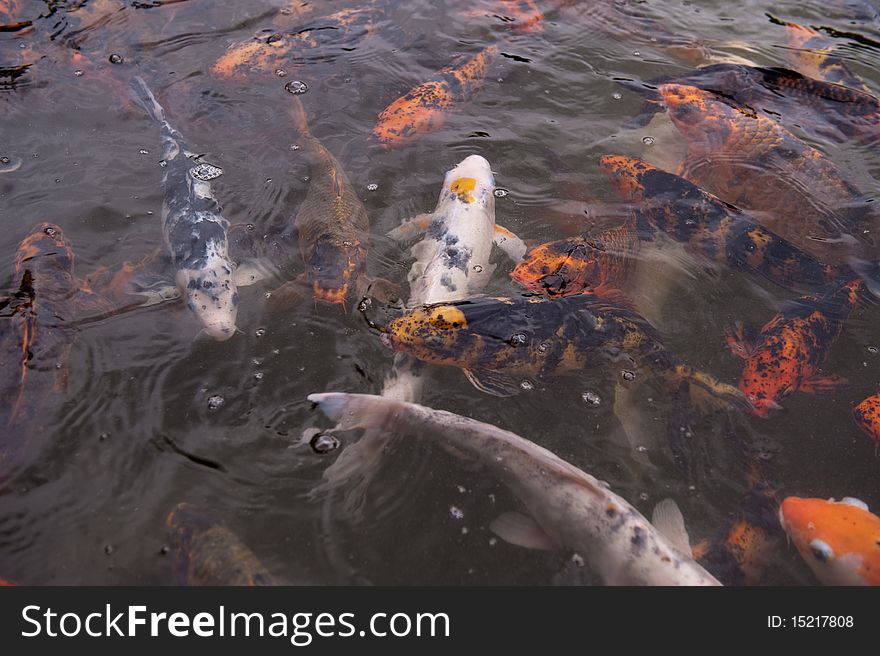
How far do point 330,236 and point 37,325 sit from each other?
6.92ft

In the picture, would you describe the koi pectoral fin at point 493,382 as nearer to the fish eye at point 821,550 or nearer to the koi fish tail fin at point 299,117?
the fish eye at point 821,550

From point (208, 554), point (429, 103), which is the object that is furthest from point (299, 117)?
point (208, 554)

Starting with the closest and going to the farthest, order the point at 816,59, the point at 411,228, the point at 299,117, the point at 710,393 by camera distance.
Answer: the point at 710,393 → the point at 411,228 → the point at 299,117 → the point at 816,59

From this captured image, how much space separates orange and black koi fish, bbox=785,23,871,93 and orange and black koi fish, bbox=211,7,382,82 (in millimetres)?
5177

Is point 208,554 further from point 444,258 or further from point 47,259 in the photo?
point 47,259

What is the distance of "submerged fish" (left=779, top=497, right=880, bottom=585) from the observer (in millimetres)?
3424

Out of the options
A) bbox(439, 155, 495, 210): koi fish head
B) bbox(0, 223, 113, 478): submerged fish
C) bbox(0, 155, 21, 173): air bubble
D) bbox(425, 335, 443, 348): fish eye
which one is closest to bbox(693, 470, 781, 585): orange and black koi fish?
bbox(425, 335, 443, 348): fish eye

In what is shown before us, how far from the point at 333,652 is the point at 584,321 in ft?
8.43

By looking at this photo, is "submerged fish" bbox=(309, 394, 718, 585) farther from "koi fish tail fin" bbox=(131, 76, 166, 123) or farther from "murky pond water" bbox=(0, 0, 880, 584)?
"koi fish tail fin" bbox=(131, 76, 166, 123)

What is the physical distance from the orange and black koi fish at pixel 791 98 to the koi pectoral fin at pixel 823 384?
320cm

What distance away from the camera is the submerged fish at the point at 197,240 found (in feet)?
14.9

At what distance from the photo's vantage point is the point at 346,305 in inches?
180

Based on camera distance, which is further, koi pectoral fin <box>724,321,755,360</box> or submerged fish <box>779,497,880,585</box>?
koi pectoral fin <box>724,321,755,360</box>

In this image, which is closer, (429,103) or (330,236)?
(330,236)
